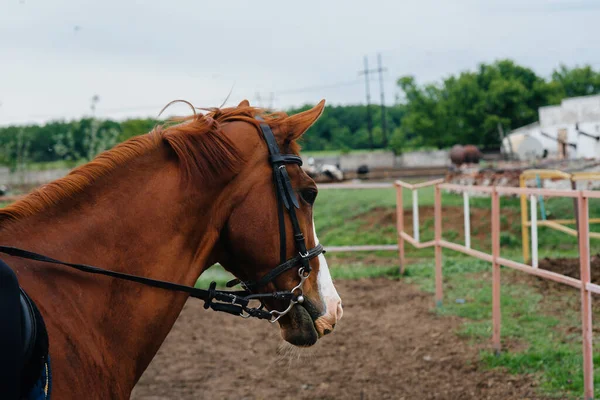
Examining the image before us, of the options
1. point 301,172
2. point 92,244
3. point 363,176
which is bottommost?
point 363,176

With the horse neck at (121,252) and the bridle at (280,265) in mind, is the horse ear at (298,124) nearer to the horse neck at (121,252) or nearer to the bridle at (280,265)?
the bridle at (280,265)

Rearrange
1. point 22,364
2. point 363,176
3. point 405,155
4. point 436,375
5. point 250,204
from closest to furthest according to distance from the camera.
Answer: point 22,364
point 250,204
point 436,375
point 363,176
point 405,155

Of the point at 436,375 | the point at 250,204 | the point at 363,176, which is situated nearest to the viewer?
the point at 250,204

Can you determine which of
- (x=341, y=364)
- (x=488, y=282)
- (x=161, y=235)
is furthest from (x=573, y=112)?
(x=161, y=235)

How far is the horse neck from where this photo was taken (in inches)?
78.4

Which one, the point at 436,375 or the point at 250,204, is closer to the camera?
the point at 250,204

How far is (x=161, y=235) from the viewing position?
2.22 m

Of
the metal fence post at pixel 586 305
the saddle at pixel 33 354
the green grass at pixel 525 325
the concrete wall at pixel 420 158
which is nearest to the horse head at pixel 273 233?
the saddle at pixel 33 354

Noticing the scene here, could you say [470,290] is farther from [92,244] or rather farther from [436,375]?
[92,244]

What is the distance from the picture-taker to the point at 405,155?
51.9 m

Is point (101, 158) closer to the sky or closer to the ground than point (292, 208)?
closer to the sky

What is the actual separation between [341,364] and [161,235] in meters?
3.81

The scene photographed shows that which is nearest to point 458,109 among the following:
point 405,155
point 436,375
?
point 405,155

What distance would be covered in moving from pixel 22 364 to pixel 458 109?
55921 mm
